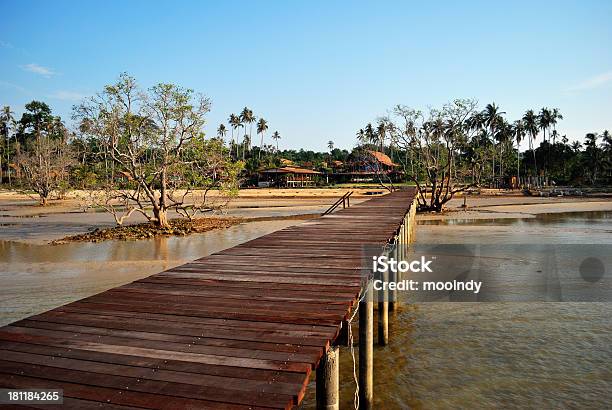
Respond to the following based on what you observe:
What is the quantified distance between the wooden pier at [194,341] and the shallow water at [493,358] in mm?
1064

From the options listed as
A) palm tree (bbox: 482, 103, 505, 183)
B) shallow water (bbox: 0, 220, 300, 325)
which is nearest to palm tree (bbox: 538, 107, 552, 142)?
palm tree (bbox: 482, 103, 505, 183)

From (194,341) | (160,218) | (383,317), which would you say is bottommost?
(383,317)

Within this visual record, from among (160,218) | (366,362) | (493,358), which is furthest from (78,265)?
(493,358)

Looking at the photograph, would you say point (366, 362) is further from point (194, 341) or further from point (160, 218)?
point (160, 218)

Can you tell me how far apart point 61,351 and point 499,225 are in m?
25.0

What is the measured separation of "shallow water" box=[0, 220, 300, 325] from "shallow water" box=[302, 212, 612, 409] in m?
6.75

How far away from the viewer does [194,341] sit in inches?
157

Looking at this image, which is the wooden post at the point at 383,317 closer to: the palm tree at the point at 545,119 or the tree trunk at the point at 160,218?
the tree trunk at the point at 160,218

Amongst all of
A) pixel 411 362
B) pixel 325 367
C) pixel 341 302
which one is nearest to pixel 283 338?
pixel 325 367

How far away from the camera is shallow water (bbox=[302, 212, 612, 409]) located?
6.02 metres

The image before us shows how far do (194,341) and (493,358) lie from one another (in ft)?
17.0

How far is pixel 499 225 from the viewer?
25.3 metres

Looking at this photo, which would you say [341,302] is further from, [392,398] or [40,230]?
[40,230]

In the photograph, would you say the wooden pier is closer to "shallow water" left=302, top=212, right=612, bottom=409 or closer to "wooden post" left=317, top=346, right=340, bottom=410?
"wooden post" left=317, top=346, right=340, bottom=410
